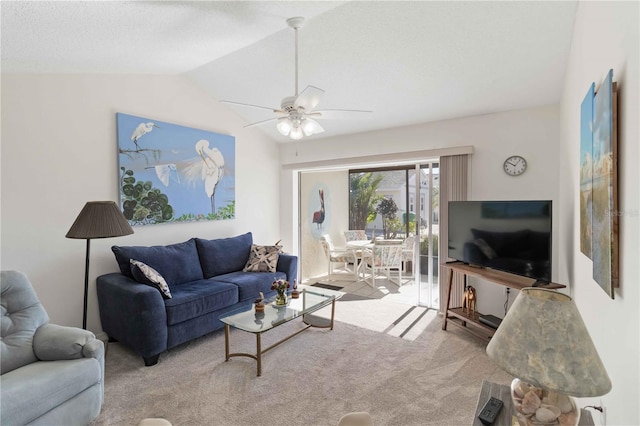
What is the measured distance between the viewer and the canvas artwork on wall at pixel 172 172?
354 centimetres

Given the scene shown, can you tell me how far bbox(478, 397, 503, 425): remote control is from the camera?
1269mm

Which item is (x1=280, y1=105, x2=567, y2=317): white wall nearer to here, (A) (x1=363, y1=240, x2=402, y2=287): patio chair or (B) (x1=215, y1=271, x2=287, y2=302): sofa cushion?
(A) (x1=363, y1=240, x2=402, y2=287): patio chair

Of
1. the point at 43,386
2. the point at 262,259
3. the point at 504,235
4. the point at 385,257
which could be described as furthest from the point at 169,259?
the point at 504,235

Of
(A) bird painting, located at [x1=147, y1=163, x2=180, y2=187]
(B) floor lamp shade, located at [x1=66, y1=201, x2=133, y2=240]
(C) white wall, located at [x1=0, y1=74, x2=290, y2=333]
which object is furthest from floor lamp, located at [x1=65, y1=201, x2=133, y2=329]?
(A) bird painting, located at [x1=147, y1=163, x2=180, y2=187]

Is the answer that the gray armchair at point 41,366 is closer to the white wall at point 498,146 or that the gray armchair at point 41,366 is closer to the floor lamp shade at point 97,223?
the floor lamp shade at point 97,223

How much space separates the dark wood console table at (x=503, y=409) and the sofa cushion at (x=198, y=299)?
8.29ft

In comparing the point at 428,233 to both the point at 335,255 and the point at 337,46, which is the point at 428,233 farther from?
the point at 337,46

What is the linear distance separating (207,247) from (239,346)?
1.38 meters

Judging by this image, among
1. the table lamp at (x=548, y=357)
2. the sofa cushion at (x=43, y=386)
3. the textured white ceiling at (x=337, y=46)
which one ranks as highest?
the textured white ceiling at (x=337, y=46)

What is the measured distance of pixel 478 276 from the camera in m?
3.14

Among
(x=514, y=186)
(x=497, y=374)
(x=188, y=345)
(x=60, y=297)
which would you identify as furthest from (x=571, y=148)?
(x=60, y=297)

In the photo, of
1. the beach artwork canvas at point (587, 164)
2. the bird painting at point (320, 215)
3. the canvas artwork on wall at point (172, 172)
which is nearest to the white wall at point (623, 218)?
the beach artwork canvas at point (587, 164)

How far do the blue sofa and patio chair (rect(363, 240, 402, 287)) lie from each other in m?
1.50

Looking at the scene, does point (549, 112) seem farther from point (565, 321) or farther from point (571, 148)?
point (565, 321)
